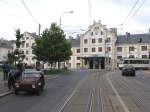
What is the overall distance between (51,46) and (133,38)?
67.5 m

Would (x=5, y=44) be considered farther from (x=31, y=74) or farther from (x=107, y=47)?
(x=31, y=74)

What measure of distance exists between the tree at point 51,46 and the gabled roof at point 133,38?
6113 centimetres

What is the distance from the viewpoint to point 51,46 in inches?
2233

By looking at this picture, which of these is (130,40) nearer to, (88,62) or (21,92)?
(88,62)

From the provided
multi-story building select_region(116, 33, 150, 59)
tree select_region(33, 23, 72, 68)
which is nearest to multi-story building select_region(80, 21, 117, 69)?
multi-story building select_region(116, 33, 150, 59)

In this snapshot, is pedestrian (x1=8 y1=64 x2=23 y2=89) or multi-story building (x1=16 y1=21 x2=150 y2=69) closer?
pedestrian (x1=8 y1=64 x2=23 y2=89)

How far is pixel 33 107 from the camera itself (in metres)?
16.5

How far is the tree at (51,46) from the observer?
56.6 meters

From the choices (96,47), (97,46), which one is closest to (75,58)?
(96,47)

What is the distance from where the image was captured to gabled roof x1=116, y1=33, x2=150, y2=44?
117 meters

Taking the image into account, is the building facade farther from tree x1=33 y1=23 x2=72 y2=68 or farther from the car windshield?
the car windshield

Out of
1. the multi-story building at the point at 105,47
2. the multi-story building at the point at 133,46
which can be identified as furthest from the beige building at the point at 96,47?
the multi-story building at the point at 133,46

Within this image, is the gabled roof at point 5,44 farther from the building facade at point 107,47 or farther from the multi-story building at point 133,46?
the multi-story building at point 133,46

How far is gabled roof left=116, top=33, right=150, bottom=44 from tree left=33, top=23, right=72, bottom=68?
Result: 61.1 meters
